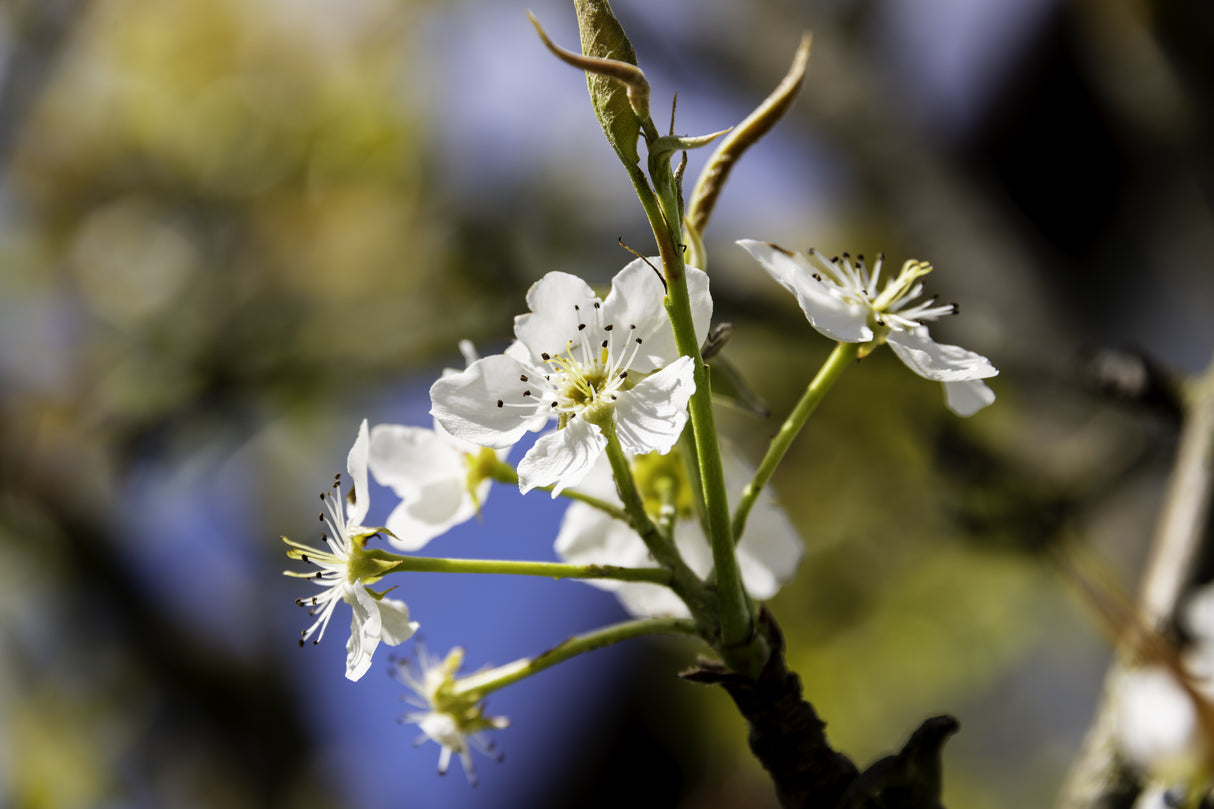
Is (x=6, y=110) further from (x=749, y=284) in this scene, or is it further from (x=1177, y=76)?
(x=1177, y=76)

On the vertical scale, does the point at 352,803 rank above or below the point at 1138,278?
below

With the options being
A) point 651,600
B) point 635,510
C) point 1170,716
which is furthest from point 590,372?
point 1170,716

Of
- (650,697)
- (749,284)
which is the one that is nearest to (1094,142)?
(749,284)

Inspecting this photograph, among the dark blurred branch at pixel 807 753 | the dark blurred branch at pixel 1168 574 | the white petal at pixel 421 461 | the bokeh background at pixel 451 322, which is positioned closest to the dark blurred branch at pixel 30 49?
the bokeh background at pixel 451 322

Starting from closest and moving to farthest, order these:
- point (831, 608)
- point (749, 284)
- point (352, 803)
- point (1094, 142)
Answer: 1. point (749, 284)
2. point (1094, 142)
3. point (831, 608)
4. point (352, 803)

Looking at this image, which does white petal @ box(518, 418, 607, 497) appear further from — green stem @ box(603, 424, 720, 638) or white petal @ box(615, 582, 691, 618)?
white petal @ box(615, 582, 691, 618)

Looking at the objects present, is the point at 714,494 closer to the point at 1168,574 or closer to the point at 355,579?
the point at 355,579
